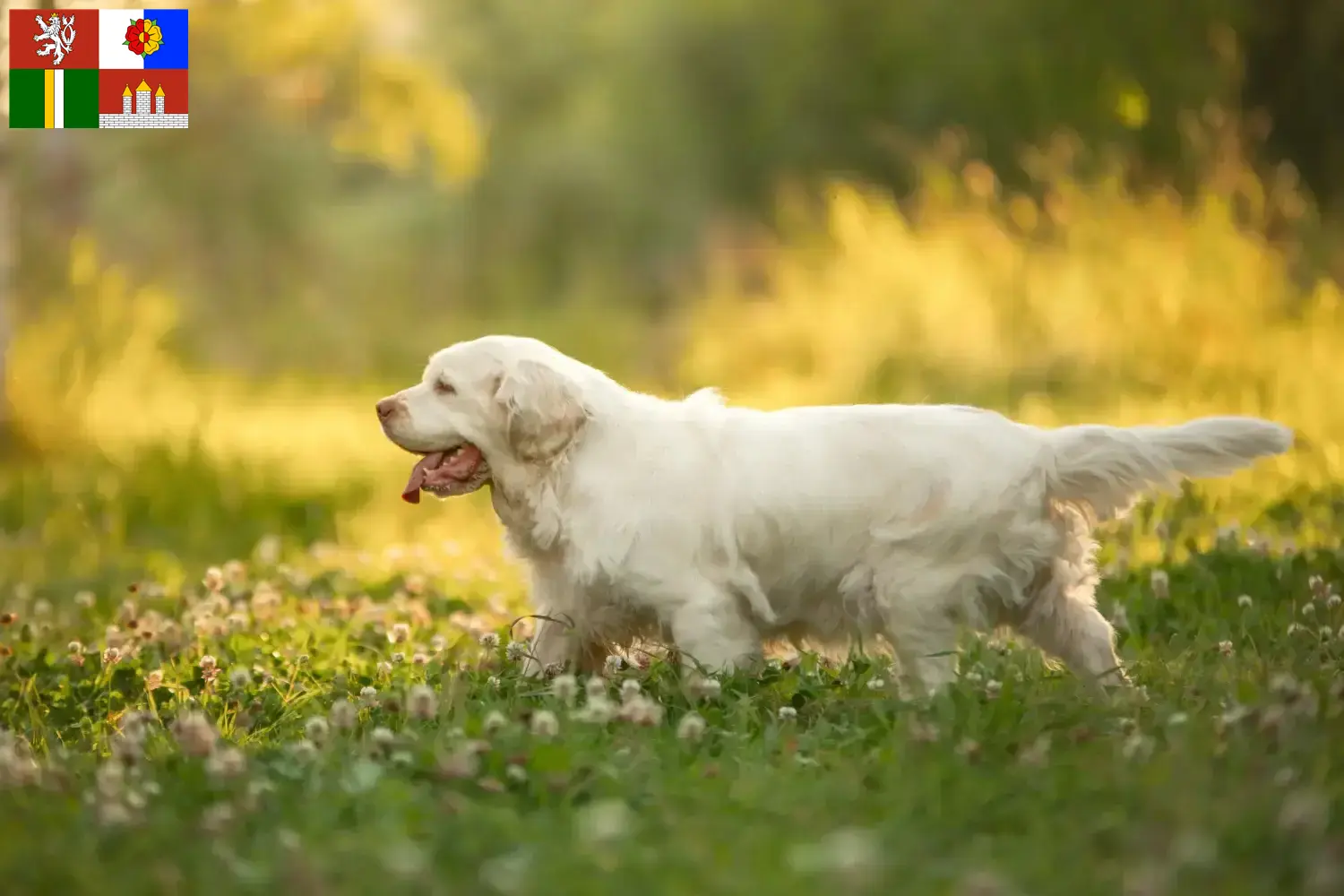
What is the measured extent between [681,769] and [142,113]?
6.38 metres

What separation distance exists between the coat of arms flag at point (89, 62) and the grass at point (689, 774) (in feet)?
13.2

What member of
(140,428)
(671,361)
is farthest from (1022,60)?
(140,428)

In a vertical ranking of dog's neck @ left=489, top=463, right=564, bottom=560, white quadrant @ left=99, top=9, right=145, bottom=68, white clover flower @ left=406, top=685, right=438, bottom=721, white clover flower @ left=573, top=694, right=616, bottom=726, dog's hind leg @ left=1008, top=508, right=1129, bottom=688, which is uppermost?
white quadrant @ left=99, top=9, right=145, bottom=68

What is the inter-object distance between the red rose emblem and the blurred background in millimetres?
1248

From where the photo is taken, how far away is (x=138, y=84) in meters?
7.99

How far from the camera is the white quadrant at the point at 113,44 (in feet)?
25.2

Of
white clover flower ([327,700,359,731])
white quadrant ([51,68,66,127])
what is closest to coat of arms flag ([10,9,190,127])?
white quadrant ([51,68,66,127])

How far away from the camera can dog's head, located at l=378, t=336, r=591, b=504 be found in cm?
425

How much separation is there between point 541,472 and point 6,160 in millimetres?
6463

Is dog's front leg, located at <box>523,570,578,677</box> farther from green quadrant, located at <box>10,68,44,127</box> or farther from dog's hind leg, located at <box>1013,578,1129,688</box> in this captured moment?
green quadrant, located at <box>10,68,44,127</box>

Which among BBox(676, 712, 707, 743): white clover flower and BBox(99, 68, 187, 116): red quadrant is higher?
BBox(99, 68, 187, 116): red quadrant

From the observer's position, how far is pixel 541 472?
14.1 feet

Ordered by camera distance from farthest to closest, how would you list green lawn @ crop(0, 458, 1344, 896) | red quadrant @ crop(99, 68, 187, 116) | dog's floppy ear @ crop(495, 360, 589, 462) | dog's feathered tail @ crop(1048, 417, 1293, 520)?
red quadrant @ crop(99, 68, 187, 116) < dog's floppy ear @ crop(495, 360, 589, 462) < dog's feathered tail @ crop(1048, 417, 1293, 520) < green lawn @ crop(0, 458, 1344, 896)

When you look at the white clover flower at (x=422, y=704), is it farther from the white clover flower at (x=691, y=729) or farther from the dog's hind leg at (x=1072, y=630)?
the dog's hind leg at (x=1072, y=630)
